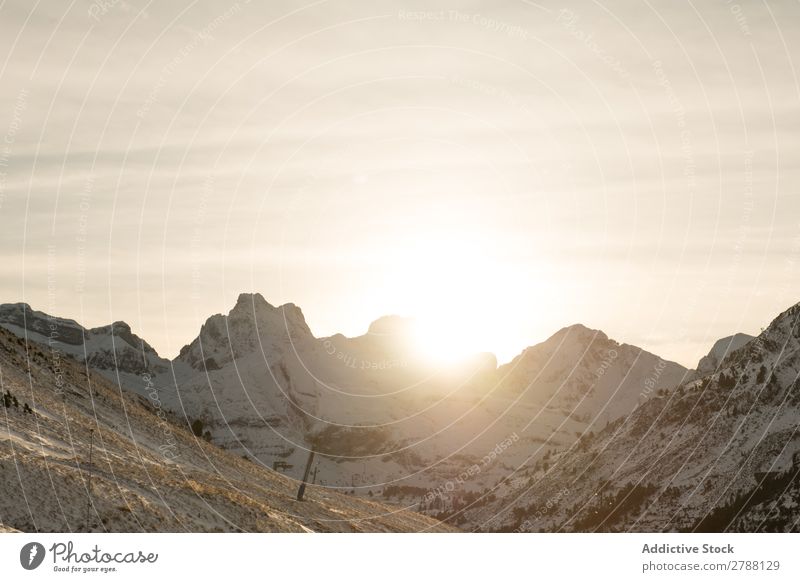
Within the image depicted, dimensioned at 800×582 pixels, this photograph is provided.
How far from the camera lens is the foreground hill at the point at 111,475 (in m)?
55.3

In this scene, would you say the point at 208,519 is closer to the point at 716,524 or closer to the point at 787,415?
the point at 716,524

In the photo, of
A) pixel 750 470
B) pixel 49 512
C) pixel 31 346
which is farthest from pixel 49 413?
pixel 750 470
